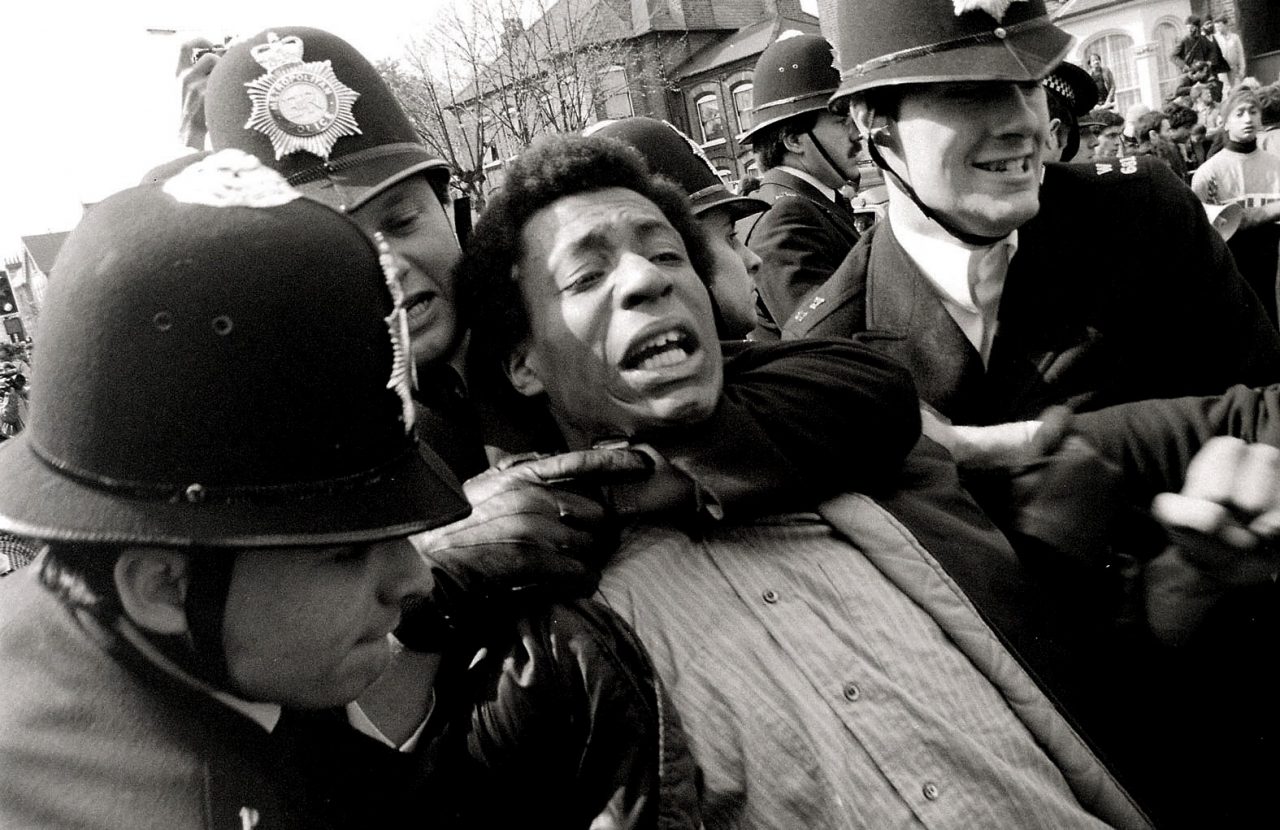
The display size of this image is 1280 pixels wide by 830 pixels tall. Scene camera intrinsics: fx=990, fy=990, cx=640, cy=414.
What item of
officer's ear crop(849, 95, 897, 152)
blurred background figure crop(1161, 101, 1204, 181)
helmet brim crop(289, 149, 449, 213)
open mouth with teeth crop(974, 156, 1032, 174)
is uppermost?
helmet brim crop(289, 149, 449, 213)

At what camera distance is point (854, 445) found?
191 centimetres

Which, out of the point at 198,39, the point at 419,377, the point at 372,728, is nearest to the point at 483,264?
the point at 419,377

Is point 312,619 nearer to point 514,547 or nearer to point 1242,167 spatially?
point 514,547

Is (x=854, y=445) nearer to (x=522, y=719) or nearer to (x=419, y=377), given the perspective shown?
(x=522, y=719)

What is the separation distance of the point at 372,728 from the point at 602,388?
777mm

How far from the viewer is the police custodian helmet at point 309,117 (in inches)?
86.0

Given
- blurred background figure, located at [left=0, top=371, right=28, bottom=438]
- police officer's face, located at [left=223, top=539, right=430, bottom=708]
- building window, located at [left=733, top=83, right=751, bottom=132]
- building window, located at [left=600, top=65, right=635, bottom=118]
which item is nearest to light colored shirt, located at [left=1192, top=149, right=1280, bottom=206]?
police officer's face, located at [left=223, top=539, right=430, bottom=708]

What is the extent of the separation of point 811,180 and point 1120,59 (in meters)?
27.1

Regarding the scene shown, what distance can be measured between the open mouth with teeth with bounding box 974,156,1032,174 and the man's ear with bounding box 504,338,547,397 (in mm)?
1187

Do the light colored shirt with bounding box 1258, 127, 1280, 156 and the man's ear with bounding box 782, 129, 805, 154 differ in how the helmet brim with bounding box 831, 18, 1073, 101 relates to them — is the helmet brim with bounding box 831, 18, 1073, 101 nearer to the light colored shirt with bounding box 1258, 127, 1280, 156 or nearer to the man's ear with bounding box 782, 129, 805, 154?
the man's ear with bounding box 782, 129, 805, 154

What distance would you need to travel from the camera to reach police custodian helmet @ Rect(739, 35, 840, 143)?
15.4 feet

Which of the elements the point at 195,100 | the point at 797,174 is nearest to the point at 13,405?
the point at 195,100

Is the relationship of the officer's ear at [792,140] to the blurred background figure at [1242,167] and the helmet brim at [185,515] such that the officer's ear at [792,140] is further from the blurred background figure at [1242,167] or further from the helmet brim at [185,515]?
the helmet brim at [185,515]

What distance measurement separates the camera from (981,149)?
7.82ft
